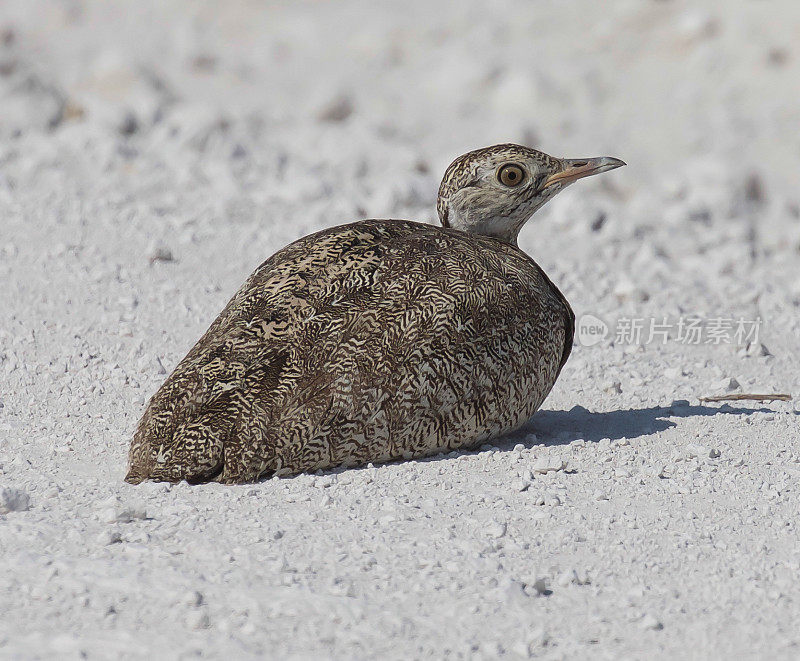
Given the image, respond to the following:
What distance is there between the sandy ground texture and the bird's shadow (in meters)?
0.03

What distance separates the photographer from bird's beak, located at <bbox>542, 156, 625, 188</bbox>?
595 cm

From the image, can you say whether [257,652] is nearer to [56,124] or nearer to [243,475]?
[243,475]

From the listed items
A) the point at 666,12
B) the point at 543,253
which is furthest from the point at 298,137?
the point at 666,12

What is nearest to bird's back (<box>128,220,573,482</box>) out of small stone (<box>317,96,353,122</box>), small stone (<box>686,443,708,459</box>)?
small stone (<box>686,443,708,459</box>)

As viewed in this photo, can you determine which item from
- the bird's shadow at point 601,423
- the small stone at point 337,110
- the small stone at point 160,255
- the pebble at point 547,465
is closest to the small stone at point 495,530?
the pebble at point 547,465

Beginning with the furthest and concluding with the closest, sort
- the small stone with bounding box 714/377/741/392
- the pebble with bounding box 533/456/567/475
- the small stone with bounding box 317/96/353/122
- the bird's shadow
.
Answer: the small stone with bounding box 317/96/353/122 < the small stone with bounding box 714/377/741/392 < the bird's shadow < the pebble with bounding box 533/456/567/475

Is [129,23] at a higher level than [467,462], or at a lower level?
higher

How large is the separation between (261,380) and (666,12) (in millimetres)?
8657

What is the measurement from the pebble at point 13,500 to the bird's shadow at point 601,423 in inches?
79.7

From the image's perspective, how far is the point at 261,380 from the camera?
15.2ft

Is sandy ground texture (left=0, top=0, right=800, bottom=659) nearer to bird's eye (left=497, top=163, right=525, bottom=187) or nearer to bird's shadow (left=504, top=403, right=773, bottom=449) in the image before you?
bird's shadow (left=504, top=403, right=773, bottom=449)

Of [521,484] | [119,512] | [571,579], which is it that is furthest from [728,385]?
[119,512]

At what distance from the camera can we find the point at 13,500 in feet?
14.0

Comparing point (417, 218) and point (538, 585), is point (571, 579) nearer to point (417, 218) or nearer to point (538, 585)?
point (538, 585)
